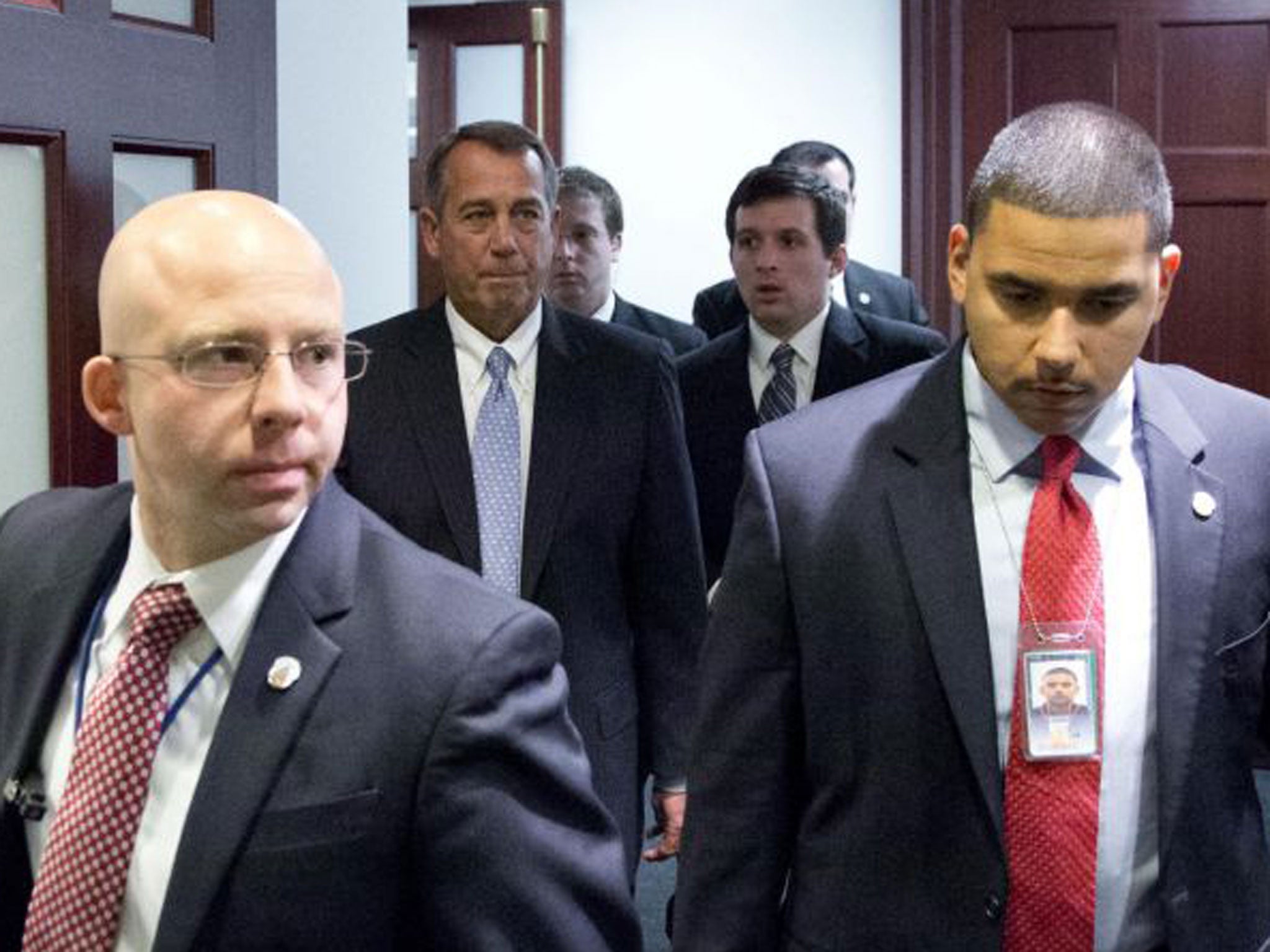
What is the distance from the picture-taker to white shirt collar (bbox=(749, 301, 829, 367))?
350 cm

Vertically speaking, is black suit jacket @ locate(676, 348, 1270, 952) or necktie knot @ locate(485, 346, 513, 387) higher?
necktie knot @ locate(485, 346, 513, 387)

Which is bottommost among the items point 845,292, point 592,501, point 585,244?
point 592,501

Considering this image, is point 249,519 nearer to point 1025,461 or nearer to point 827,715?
point 827,715

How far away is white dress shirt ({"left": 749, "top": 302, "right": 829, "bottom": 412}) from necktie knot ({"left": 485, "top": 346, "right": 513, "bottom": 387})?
0.78 meters

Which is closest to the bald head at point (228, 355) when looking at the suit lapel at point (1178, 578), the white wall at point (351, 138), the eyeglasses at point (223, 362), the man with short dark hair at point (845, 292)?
the eyeglasses at point (223, 362)

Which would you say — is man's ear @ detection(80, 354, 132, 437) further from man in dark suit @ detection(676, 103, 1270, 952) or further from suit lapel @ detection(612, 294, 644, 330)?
suit lapel @ detection(612, 294, 644, 330)

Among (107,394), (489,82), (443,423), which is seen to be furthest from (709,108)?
(107,394)

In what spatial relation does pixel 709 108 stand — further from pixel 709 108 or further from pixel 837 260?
pixel 837 260

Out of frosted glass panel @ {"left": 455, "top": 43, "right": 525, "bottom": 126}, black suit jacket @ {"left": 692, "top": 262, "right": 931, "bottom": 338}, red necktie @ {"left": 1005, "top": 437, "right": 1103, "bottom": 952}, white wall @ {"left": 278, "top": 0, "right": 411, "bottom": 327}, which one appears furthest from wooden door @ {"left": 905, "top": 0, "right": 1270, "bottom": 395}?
red necktie @ {"left": 1005, "top": 437, "right": 1103, "bottom": 952}

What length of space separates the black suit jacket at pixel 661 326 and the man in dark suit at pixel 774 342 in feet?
3.27

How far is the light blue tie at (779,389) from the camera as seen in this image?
3451mm

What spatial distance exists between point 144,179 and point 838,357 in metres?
1.40

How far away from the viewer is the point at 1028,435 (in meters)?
1.83

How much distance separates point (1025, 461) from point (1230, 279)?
3945 millimetres
